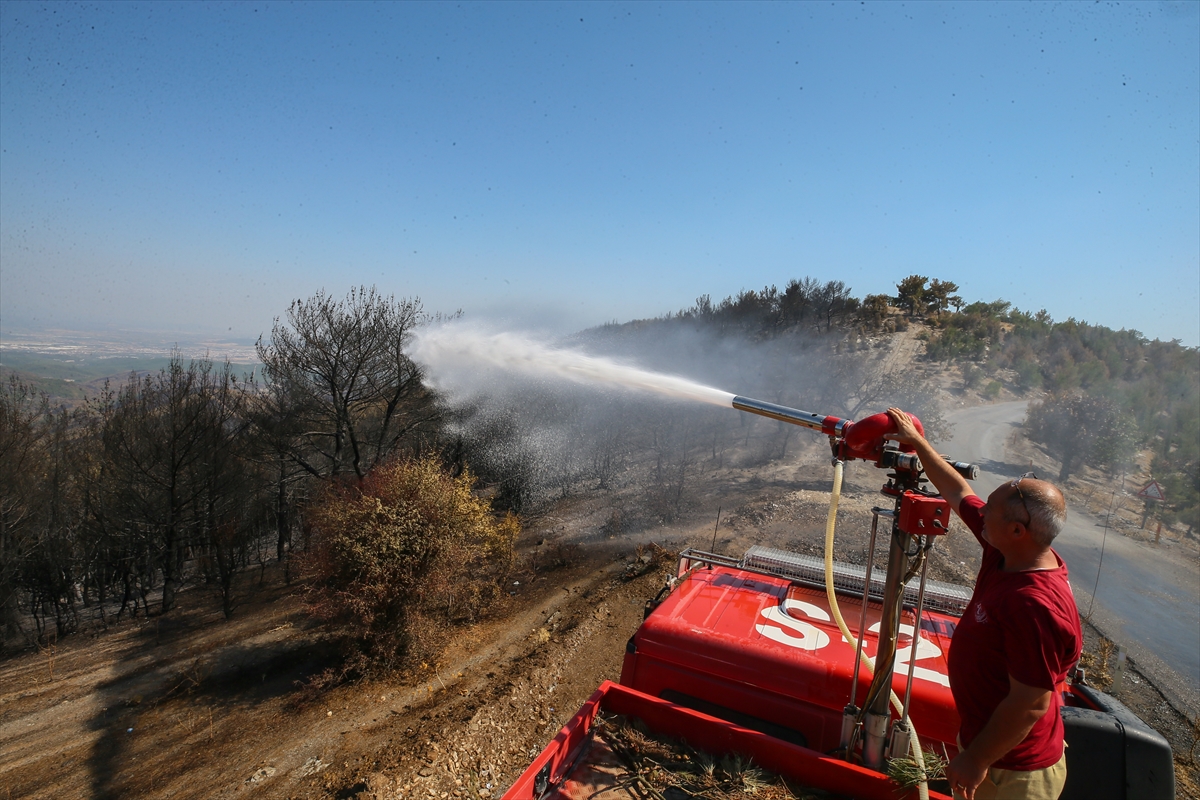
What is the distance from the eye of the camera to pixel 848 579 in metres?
6.68

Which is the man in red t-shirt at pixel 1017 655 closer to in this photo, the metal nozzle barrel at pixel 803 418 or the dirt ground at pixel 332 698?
the metal nozzle barrel at pixel 803 418

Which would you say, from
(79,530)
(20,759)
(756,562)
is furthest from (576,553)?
(79,530)

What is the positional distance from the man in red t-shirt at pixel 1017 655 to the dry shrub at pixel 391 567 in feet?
33.3

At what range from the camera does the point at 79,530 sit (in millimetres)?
19062

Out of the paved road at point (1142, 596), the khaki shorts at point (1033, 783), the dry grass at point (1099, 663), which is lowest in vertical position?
the paved road at point (1142, 596)

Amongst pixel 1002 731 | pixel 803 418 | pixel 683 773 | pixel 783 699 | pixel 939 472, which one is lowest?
pixel 783 699

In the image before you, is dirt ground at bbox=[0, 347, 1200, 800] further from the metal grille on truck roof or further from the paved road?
the metal grille on truck roof

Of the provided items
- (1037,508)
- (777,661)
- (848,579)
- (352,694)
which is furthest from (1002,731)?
(352,694)

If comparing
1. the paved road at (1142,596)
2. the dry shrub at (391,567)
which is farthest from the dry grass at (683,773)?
the paved road at (1142,596)

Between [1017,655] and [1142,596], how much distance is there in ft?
56.2

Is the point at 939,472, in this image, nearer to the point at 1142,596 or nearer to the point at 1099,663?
the point at 1099,663

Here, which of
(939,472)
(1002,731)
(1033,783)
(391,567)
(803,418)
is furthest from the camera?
(391,567)

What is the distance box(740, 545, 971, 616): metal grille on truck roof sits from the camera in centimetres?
617

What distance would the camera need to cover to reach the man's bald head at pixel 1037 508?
90.4 inches
